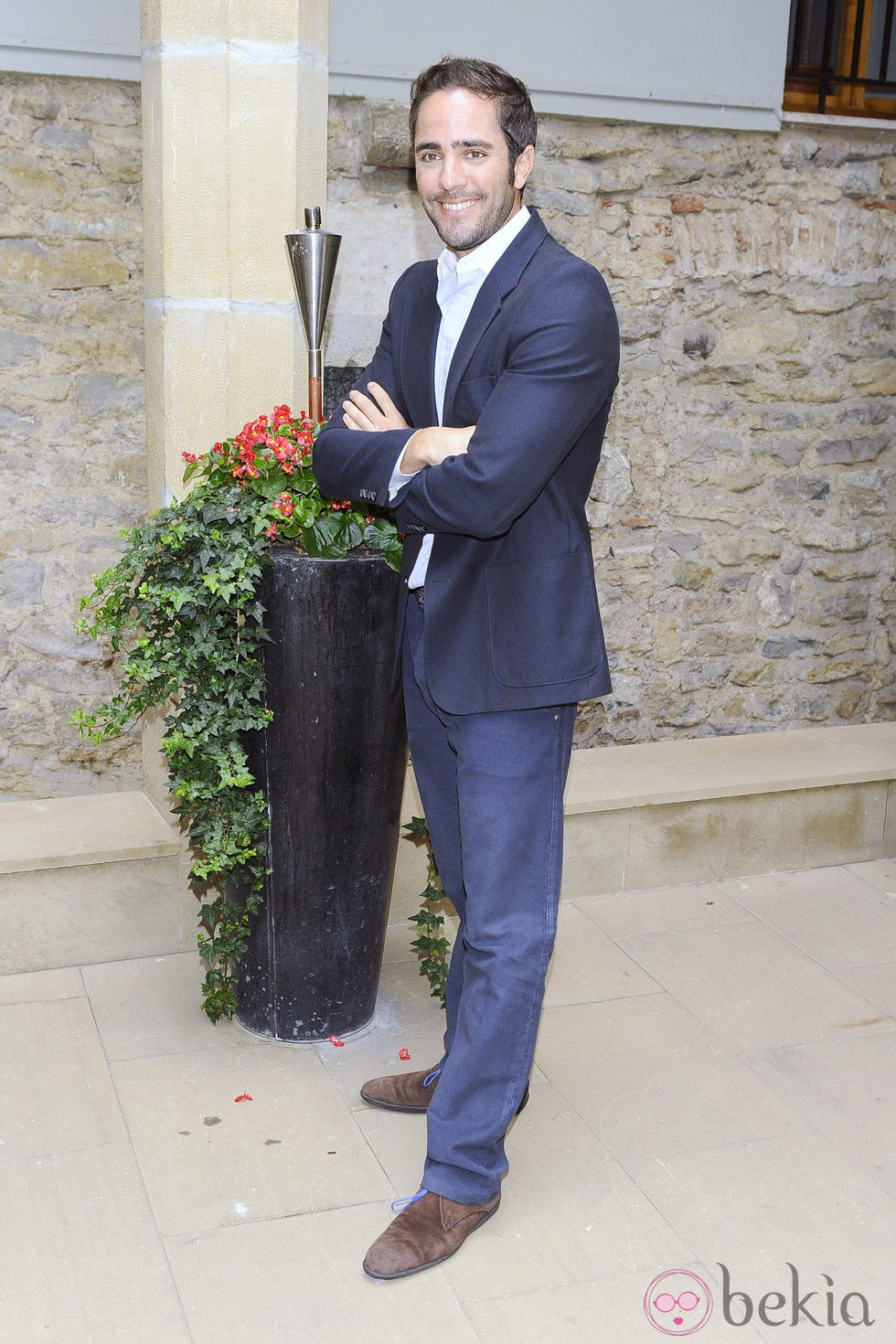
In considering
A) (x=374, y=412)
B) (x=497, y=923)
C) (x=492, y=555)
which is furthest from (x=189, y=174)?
(x=497, y=923)

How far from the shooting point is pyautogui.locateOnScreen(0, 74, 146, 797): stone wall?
382 cm

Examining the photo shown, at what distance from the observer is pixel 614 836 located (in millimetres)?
3477

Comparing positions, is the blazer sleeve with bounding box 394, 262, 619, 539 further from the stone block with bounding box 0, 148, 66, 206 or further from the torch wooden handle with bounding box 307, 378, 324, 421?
the stone block with bounding box 0, 148, 66, 206

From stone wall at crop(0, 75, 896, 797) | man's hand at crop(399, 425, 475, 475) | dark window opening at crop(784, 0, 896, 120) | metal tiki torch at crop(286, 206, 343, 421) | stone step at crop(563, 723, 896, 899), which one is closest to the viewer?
man's hand at crop(399, 425, 475, 475)

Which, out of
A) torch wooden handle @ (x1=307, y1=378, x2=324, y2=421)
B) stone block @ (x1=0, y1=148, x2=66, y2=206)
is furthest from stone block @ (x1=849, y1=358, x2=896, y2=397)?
stone block @ (x1=0, y1=148, x2=66, y2=206)

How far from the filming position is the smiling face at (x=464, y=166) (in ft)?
6.39

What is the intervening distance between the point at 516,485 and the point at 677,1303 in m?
1.24

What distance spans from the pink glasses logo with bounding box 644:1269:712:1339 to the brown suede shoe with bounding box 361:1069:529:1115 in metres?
0.48

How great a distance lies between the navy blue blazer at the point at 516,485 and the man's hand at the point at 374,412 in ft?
0.21

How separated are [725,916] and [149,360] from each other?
76.7 inches

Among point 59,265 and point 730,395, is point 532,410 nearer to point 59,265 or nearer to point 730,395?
point 59,265


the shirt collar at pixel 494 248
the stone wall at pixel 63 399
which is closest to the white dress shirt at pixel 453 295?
the shirt collar at pixel 494 248

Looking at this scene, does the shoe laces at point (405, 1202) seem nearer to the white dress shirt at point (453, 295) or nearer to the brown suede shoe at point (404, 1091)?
the brown suede shoe at point (404, 1091)

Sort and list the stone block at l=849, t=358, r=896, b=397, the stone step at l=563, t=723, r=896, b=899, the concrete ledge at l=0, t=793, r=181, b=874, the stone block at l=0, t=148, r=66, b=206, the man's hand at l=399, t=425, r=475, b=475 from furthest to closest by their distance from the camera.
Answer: the stone block at l=849, t=358, r=896, b=397, the stone block at l=0, t=148, r=66, b=206, the stone step at l=563, t=723, r=896, b=899, the concrete ledge at l=0, t=793, r=181, b=874, the man's hand at l=399, t=425, r=475, b=475
